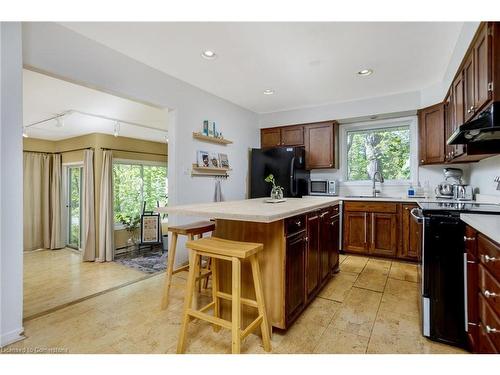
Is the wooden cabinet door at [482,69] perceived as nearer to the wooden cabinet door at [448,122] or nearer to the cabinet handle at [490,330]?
the wooden cabinet door at [448,122]

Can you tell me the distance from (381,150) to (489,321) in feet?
Result: 11.1

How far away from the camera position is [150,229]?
197 inches

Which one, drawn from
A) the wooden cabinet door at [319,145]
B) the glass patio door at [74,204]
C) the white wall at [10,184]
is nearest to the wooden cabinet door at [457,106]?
the wooden cabinet door at [319,145]

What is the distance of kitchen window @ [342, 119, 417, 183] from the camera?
4.03m

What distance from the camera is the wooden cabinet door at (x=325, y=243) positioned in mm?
2461

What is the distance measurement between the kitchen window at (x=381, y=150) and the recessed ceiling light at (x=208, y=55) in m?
2.77

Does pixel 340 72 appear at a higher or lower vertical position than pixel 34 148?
higher

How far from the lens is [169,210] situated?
5.93 ft

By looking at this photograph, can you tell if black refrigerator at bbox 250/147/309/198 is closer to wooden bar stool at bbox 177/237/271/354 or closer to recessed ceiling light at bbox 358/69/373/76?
recessed ceiling light at bbox 358/69/373/76

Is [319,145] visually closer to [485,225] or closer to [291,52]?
[291,52]

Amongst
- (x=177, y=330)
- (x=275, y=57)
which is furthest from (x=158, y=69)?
(x=177, y=330)

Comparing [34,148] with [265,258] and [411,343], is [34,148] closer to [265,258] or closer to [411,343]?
[265,258]

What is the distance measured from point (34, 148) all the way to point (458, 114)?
7.10m
